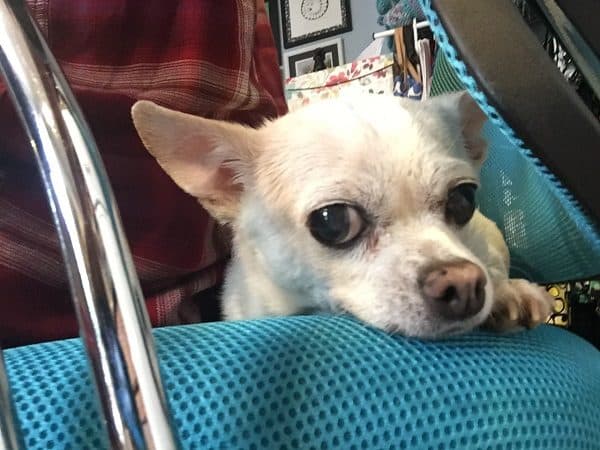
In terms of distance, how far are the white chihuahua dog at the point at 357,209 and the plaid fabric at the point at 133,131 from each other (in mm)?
46

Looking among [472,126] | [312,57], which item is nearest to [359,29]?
[312,57]

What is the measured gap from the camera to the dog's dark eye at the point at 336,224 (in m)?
0.80

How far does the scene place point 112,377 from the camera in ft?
0.98

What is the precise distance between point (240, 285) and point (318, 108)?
287 millimetres

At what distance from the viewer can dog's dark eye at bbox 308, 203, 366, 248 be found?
0.80 metres

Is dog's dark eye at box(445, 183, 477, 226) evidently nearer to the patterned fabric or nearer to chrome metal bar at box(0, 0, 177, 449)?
chrome metal bar at box(0, 0, 177, 449)

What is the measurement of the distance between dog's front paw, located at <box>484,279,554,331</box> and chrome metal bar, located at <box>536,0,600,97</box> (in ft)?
0.88

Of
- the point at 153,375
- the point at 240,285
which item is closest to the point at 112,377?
the point at 153,375

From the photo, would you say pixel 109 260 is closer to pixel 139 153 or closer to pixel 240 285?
pixel 139 153

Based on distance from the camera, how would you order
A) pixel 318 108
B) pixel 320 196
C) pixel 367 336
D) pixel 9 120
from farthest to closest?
pixel 318 108
pixel 320 196
pixel 9 120
pixel 367 336

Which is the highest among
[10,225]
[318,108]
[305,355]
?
[318,108]

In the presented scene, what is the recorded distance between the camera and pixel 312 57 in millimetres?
3877

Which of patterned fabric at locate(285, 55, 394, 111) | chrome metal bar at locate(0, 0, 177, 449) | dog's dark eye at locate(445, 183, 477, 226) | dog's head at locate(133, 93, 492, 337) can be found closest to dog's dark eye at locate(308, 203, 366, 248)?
dog's head at locate(133, 93, 492, 337)

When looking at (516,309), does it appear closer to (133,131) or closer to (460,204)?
(460,204)
